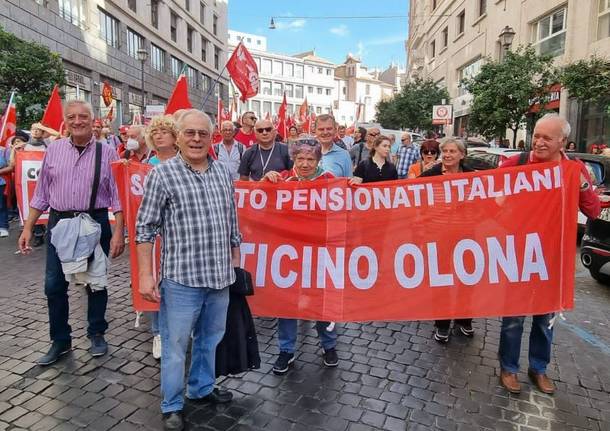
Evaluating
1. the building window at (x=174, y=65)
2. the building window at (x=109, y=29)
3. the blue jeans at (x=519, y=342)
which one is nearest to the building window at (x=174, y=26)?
the building window at (x=174, y=65)

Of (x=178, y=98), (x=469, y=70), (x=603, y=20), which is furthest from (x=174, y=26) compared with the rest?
(x=178, y=98)

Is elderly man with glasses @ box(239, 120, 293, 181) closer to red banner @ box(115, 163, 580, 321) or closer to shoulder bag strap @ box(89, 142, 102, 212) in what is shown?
red banner @ box(115, 163, 580, 321)

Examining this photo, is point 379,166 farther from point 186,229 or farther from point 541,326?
point 186,229

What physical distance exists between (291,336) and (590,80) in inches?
526

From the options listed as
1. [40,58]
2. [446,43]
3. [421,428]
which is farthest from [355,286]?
[446,43]

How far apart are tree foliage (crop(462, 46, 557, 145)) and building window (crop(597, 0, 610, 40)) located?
2.10 m

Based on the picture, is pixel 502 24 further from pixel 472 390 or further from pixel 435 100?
pixel 472 390

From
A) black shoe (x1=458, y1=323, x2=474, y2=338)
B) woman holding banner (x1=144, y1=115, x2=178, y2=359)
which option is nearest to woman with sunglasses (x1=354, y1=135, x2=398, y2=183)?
black shoe (x1=458, y1=323, x2=474, y2=338)

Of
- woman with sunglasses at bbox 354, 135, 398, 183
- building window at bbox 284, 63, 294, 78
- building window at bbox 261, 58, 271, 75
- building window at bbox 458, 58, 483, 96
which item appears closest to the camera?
woman with sunglasses at bbox 354, 135, 398, 183

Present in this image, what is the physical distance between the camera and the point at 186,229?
277cm

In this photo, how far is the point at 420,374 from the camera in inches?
147

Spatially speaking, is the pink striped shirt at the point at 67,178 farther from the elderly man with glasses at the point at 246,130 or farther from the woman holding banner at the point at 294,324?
the elderly man with glasses at the point at 246,130

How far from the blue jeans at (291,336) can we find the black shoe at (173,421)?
1055 mm

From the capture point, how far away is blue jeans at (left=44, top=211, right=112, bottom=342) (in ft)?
12.5
